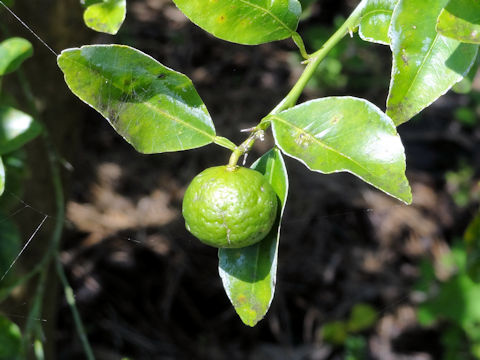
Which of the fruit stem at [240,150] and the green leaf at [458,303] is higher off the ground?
the fruit stem at [240,150]

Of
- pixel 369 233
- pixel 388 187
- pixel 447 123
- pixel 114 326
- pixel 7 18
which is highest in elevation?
pixel 388 187

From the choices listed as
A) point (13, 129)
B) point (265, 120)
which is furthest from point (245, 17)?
point (13, 129)

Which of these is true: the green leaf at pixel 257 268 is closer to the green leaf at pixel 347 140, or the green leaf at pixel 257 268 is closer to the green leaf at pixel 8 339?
the green leaf at pixel 347 140

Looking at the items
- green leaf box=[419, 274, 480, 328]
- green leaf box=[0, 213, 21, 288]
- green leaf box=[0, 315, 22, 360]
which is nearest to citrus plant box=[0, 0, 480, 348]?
green leaf box=[0, 315, 22, 360]

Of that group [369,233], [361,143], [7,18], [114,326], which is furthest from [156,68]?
[369,233]

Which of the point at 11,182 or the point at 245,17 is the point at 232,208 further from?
the point at 11,182

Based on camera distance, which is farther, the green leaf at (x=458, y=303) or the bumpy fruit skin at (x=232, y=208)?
the green leaf at (x=458, y=303)

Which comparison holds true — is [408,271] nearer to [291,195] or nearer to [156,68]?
[291,195]

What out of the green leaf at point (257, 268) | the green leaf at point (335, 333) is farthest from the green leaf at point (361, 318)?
the green leaf at point (257, 268)
